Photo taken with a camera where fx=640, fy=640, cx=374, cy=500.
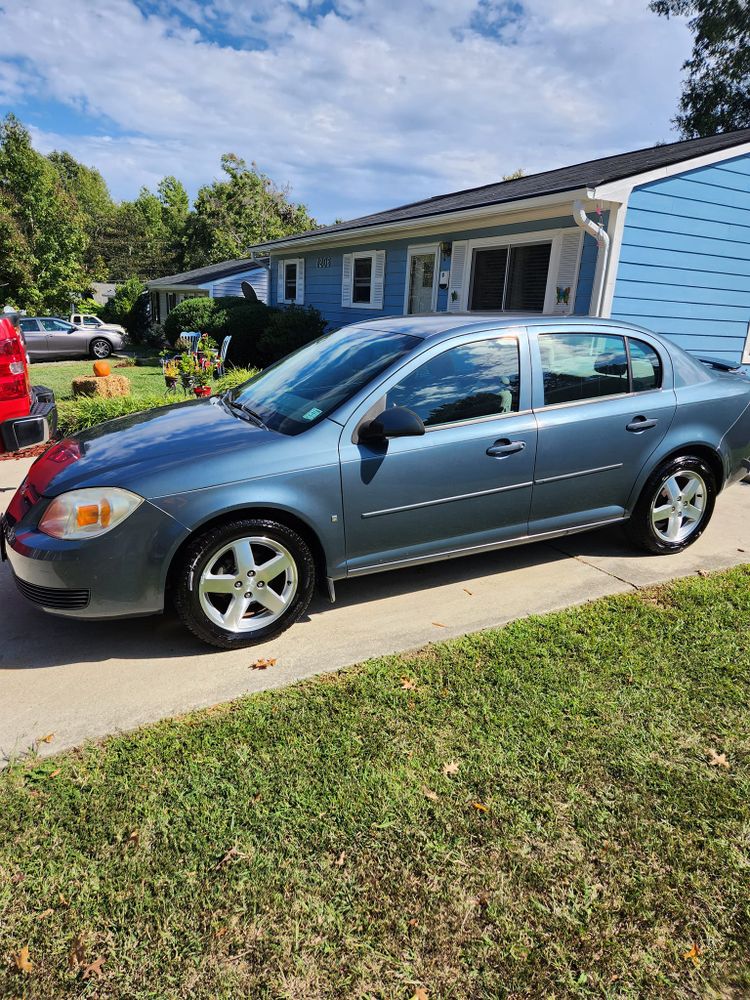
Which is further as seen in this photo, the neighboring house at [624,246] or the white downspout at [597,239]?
the neighboring house at [624,246]

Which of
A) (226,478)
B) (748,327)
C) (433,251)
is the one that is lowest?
(226,478)

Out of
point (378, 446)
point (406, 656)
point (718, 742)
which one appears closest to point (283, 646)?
point (406, 656)

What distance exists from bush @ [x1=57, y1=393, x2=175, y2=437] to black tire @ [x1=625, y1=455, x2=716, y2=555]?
19.1 feet

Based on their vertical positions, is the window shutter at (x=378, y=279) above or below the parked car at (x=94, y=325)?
above

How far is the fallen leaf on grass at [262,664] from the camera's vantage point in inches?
126

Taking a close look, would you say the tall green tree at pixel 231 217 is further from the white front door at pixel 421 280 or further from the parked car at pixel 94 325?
the white front door at pixel 421 280

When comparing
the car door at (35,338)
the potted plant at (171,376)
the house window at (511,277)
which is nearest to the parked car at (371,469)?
the house window at (511,277)

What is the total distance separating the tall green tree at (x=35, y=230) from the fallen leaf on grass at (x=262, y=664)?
32.8 meters

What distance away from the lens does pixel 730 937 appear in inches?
74.4

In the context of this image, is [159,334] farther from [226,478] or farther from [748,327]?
[226,478]

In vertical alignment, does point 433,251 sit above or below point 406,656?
above

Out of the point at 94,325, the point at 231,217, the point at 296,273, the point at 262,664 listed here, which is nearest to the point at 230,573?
the point at 262,664

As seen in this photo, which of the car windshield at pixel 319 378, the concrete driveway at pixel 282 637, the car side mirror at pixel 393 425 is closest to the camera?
the concrete driveway at pixel 282 637

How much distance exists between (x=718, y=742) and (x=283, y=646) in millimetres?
2074
